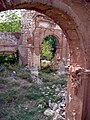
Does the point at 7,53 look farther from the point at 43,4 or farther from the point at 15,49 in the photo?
the point at 43,4

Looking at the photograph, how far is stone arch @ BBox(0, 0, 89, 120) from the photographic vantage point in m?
4.35

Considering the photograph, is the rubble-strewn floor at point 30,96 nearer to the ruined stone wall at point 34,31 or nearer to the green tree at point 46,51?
the ruined stone wall at point 34,31

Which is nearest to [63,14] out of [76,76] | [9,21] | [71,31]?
[71,31]

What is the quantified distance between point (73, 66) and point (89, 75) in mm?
368

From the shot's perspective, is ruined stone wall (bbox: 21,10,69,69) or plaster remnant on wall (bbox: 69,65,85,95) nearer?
plaster remnant on wall (bbox: 69,65,85,95)

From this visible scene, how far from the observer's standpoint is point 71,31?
4.88 m

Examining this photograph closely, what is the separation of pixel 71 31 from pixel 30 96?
583 centimetres

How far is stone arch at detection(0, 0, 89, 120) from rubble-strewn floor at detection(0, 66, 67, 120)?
2.73 metres

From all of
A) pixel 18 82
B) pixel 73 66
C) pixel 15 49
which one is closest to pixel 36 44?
pixel 15 49

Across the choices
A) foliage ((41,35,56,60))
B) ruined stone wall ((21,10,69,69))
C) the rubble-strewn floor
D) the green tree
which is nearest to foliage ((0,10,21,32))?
foliage ((41,35,56,60))

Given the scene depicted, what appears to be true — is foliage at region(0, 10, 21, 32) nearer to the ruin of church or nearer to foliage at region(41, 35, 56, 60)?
foliage at region(41, 35, 56, 60)

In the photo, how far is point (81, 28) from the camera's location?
4.77 metres

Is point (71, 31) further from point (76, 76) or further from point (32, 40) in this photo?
point (32, 40)

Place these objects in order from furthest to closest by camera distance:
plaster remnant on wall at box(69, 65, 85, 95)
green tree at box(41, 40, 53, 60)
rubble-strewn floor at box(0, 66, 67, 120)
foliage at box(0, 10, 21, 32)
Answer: foliage at box(0, 10, 21, 32)
green tree at box(41, 40, 53, 60)
rubble-strewn floor at box(0, 66, 67, 120)
plaster remnant on wall at box(69, 65, 85, 95)
